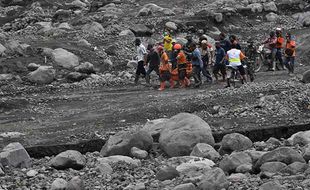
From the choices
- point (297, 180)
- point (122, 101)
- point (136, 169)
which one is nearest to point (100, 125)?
point (122, 101)

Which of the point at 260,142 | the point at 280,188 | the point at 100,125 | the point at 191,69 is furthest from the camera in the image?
the point at 191,69

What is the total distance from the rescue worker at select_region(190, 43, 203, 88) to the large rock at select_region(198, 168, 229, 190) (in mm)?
10873

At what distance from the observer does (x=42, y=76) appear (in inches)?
989

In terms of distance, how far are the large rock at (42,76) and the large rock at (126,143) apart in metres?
10.1

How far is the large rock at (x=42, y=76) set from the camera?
25.0 metres

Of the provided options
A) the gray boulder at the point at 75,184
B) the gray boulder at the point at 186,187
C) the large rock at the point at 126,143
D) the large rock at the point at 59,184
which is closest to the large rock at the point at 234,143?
the large rock at the point at 126,143

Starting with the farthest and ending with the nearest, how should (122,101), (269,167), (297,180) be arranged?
(122,101), (269,167), (297,180)

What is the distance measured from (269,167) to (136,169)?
2.87 m

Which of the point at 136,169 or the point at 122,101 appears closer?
the point at 136,169

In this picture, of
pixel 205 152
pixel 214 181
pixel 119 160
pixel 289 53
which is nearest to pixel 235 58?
pixel 289 53

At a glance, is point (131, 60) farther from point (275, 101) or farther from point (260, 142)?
point (260, 142)

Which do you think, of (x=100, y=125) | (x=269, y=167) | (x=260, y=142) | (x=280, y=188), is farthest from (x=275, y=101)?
(x=280, y=188)

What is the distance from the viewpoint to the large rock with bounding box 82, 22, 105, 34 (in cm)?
3209

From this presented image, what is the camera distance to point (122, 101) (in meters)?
21.1
